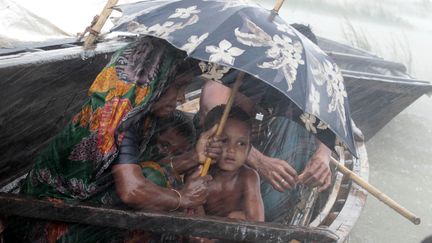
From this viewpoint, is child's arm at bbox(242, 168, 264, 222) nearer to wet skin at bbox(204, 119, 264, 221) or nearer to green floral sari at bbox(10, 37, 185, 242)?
wet skin at bbox(204, 119, 264, 221)

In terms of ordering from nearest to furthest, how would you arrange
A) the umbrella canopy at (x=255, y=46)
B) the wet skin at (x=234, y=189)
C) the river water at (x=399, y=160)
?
the umbrella canopy at (x=255, y=46) → the wet skin at (x=234, y=189) → the river water at (x=399, y=160)

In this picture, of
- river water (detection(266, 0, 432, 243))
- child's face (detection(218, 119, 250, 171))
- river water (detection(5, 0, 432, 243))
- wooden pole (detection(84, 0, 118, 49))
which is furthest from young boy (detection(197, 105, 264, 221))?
river water (detection(266, 0, 432, 243))

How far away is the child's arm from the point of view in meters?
2.73

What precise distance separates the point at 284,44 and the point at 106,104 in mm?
783

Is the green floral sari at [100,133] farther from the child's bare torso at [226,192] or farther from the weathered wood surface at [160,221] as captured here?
the child's bare torso at [226,192]

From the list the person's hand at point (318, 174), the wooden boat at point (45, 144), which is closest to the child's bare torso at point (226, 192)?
the person's hand at point (318, 174)

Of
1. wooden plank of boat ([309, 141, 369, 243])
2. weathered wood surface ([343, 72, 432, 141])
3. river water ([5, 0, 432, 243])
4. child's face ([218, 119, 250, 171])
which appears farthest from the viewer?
weathered wood surface ([343, 72, 432, 141])

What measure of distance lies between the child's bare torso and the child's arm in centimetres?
2

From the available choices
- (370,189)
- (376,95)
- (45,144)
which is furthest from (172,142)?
(376,95)

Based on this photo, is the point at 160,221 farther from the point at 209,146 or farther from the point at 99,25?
the point at 99,25

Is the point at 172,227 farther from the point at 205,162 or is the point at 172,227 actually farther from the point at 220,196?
the point at 220,196

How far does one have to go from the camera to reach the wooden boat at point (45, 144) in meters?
1.96

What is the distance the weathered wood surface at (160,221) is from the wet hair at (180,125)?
664mm

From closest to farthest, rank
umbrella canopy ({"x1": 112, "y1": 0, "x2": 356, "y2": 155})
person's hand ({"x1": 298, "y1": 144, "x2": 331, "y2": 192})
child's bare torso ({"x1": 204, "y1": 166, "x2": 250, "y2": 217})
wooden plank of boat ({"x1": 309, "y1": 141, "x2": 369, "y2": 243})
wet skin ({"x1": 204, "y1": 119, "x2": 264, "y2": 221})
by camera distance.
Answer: umbrella canopy ({"x1": 112, "y1": 0, "x2": 356, "y2": 155})
wet skin ({"x1": 204, "y1": 119, "x2": 264, "y2": 221})
child's bare torso ({"x1": 204, "y1": 166, "x2": 250, "y2": 217})
person's hand ({"x1": 298, "y1": 144, "x2": 331, "y2": 192})
wooden plank of boat ({"x1": 309, "y1": 141, "x2": 369, "y2": 243})
